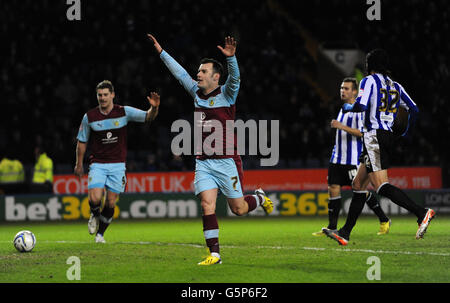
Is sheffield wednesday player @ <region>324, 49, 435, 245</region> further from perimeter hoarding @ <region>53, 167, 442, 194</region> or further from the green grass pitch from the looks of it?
perimeter hoarding @ <region>53, 167, 442, 194</region>

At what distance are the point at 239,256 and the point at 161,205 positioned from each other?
8.49 meters

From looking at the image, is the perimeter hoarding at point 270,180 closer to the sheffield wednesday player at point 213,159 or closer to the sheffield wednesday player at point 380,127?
the sheffield wednesday player at point 380,127

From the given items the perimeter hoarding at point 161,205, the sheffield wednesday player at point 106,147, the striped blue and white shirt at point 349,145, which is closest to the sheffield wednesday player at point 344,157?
the striped blue and white shirt at point 349,145

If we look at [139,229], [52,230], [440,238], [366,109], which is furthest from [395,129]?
[52,230]

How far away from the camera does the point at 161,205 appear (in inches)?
648

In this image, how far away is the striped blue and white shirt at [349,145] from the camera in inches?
416

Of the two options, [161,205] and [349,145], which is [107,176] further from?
[161,205]

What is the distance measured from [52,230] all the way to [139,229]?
5.42 feet

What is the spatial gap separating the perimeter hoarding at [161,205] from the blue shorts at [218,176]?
8805 millimetres

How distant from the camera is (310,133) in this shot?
782 inches

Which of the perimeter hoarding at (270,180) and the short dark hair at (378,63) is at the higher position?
the short dark hair at (378,63)

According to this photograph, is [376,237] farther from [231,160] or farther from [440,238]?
[231,160]

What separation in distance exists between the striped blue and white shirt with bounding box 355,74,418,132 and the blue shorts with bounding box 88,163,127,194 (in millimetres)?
3587

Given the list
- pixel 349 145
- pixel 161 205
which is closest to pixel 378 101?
pixel 349 145
